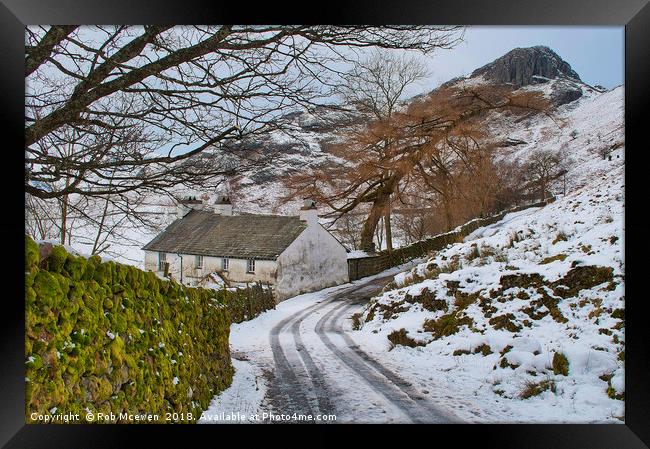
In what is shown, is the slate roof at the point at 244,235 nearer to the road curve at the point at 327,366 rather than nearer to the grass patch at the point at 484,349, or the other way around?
the road curve at the point at 327,366

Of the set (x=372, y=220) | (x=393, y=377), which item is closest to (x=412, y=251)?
(x=372, y=220)

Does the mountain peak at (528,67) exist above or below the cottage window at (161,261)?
above

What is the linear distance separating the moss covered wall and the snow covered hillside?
165 centimetres

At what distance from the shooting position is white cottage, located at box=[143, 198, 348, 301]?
10.6 ft

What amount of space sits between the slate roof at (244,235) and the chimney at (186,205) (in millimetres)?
223

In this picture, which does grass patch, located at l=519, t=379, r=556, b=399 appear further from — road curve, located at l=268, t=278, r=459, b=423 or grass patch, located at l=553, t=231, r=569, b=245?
grass patch, located at l=553, t=231, r=569, b=245

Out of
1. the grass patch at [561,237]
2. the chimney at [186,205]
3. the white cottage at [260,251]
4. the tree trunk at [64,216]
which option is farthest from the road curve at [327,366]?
the tree trunk at [64,216]

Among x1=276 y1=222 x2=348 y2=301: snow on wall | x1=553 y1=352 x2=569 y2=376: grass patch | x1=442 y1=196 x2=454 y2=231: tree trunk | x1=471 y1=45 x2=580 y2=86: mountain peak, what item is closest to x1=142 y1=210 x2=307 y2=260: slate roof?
x1=276 y1=222 x2=348 y2=301: snow on wall

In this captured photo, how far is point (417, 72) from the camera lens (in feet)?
11.0

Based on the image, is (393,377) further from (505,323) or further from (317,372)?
(505,323)
